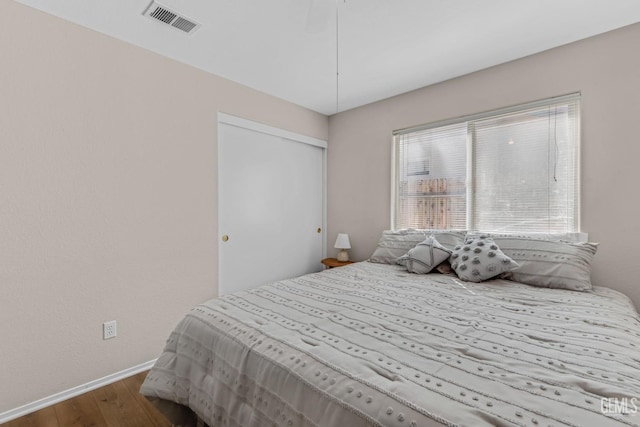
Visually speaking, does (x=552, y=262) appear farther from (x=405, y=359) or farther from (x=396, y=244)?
(x=405, y=359)

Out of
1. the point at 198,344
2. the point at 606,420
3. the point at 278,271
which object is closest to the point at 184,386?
the point at 198,344

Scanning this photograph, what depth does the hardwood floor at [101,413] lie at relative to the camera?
5.66 feet

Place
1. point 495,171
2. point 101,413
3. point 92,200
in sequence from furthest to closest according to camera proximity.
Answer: point 495,171 < point 92,200 < point 101,413

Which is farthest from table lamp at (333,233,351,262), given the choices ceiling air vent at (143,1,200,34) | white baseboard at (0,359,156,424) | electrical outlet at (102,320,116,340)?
ceiling air vent at (143,1,200,34)

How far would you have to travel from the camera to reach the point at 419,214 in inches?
126

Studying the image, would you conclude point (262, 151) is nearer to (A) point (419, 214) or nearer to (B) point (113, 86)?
(B) point (113, 86)

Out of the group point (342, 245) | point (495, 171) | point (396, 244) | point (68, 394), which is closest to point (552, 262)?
point (495, 171)

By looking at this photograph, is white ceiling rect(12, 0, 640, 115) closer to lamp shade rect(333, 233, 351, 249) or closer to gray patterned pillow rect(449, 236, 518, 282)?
gray patterned pillow rect(449, 236, 518, 282)

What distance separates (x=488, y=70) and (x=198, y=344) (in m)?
3.15

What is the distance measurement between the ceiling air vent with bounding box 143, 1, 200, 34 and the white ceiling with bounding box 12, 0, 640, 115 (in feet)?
0.13

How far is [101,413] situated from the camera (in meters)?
1.82

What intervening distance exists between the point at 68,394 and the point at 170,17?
2.60 metres

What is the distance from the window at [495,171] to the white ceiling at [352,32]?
0.54 metres

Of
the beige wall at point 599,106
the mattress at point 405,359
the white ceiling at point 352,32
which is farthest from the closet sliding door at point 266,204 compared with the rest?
the beige wall at point 599,106
